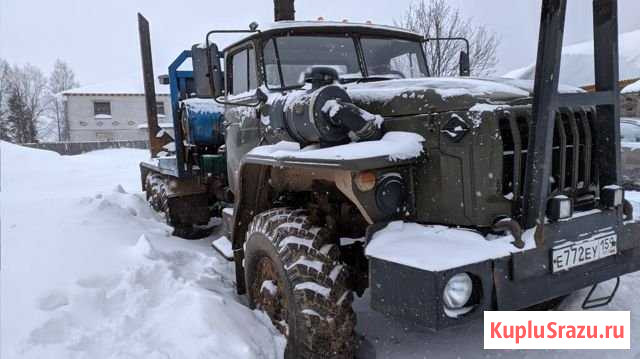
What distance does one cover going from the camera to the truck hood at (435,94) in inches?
103

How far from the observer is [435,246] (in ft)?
7.91

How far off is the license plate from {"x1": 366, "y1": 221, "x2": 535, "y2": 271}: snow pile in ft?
0.64

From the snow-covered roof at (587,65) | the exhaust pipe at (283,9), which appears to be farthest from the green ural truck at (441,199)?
the snow-covered roof at (587,65)

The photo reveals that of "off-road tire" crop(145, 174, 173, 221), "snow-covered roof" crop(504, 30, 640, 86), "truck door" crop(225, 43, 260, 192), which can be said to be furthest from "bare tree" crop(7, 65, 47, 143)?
"truck door" crop(225, 43, 260, 192)

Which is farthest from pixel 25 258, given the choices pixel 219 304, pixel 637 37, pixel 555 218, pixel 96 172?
pixel 637 37

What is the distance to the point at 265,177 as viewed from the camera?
3.69 m

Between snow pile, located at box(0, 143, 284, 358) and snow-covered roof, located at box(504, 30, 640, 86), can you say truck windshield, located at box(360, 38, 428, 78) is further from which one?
snow-covered roof, located at box(504, 30, 640, 86)

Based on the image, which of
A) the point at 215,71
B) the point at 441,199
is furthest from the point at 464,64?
the point at 441,199

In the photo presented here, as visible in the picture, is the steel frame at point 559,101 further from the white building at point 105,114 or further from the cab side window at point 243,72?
the white building at point 105,114

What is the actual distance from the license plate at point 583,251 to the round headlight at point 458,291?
0.54 m

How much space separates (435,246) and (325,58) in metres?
2.09

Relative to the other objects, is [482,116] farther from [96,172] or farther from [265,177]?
[96,172]

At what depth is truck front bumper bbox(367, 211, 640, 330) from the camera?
2.23 meters

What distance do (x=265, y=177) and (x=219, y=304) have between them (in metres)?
0.98
